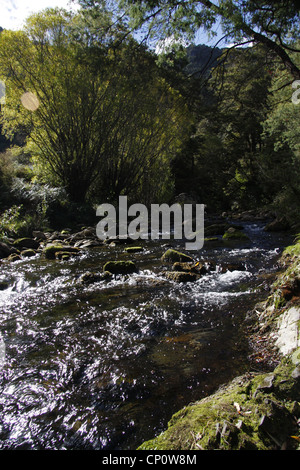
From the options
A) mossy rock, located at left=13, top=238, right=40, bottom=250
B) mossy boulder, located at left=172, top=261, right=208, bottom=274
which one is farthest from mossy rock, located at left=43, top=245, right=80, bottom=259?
mossy boulder, located at left=172, top=261, right=208, bottom=274

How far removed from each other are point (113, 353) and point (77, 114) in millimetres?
14612

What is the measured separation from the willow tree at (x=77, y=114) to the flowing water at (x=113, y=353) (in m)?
8.94

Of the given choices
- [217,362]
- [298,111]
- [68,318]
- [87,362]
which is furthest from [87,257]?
[298,111]

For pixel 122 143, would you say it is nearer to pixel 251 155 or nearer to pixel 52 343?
pixel 251 155

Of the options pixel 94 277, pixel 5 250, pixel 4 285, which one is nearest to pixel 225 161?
pixel 5 250

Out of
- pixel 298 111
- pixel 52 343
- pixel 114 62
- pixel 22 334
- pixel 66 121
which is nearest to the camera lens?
pixel 52 343

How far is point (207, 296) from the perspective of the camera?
487cm

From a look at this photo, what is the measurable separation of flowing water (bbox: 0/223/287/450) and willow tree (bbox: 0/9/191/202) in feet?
29.3

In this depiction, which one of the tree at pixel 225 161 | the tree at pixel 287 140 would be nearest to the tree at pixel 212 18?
the tree at pixel 287 140

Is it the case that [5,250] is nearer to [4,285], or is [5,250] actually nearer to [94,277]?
[4,285]

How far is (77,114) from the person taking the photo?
14836 millimetres

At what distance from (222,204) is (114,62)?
65.9 feet

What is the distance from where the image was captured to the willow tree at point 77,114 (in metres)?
13.0

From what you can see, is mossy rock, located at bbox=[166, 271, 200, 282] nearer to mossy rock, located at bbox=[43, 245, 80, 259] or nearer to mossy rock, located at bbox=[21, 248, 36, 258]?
mossy rock, located at bbox=[43, 245, 80, 259]
